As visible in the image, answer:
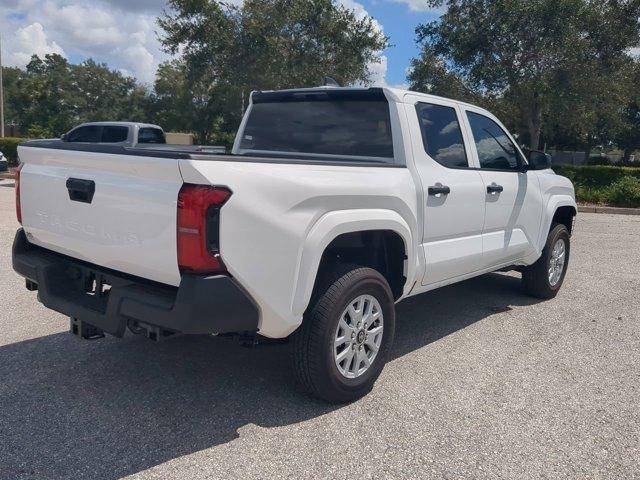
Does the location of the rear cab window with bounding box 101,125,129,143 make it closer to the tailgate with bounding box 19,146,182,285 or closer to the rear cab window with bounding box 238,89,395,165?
the rear cab window with bounding box 238,89,395,165

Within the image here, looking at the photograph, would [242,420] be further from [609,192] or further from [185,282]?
[609,192]

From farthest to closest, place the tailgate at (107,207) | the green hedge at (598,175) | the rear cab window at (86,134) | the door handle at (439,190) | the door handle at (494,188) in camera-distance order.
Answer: the green hedge at (598,175) < the rear cab window at (86,134) < the door handle at (494,188) < the door handle at (439,190) < the tailgate at (107,207)

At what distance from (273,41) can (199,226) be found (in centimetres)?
1682

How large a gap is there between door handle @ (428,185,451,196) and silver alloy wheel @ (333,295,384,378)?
0.94 metres

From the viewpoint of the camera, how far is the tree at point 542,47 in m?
16.7

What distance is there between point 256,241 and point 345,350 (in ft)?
3.35

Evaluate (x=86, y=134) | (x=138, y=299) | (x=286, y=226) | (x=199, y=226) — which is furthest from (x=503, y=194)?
(x=86, y=134)

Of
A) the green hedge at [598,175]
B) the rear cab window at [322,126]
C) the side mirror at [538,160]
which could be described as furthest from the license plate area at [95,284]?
the green hedge at [598,175]

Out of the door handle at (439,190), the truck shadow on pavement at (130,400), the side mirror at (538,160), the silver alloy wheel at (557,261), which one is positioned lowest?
the truck shadow on pavement at (130,400)

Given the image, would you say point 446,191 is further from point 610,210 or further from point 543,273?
point 610,210

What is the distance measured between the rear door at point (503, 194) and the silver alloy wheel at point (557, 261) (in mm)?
664

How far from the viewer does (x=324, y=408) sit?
11.8ft

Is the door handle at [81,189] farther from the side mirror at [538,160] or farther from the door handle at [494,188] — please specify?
the side mirror at [538,160]

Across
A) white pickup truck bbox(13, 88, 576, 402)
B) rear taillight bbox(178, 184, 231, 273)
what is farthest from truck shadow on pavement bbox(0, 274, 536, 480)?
rear taillight bbox(178, 184, 231, 273)
